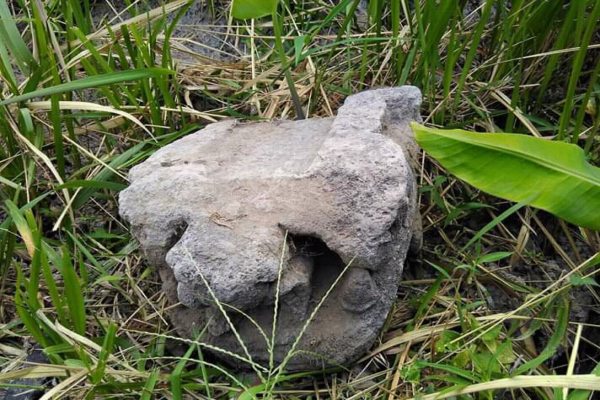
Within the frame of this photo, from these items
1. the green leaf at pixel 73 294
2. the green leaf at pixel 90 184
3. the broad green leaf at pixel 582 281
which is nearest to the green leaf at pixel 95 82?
the green leaf at pixel 90 184

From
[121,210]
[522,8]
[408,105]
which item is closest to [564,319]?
[408,105]

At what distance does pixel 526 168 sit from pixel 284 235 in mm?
456

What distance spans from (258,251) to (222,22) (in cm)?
122

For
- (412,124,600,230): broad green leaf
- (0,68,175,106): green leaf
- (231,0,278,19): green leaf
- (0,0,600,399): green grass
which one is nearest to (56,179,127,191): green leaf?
(0,0,600,399): green grass

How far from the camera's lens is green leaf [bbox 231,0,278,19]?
59.7 inches

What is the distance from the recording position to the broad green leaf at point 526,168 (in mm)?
1258

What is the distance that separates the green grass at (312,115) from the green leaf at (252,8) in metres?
0.11

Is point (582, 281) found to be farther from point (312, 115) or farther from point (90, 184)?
point (90, 184)

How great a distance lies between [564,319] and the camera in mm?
1312

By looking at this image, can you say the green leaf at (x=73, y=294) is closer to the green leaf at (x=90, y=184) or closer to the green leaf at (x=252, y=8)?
the green leaf at (x=90, y=184)

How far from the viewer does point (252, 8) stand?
154 centimetres

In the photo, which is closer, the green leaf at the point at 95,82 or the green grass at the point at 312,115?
the green grass at the point at 312,115

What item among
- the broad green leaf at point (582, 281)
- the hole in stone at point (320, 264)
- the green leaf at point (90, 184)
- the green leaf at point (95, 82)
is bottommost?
the broad green leaf at point (582, 281)

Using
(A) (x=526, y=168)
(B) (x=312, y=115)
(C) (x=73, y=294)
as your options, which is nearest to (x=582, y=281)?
(A) (x=526, y=168)
